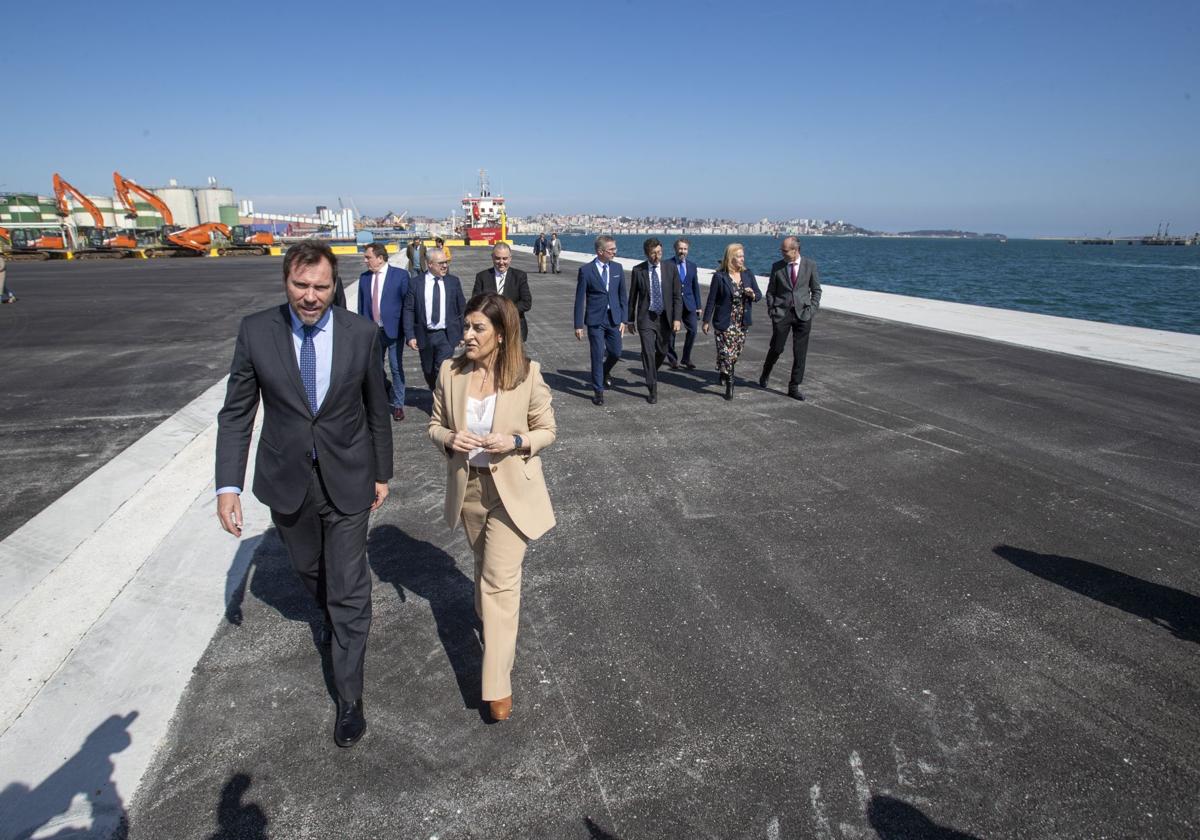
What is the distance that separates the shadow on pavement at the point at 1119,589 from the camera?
3586 millimetres

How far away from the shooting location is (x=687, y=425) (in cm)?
707

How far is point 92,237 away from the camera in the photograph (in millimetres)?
48812

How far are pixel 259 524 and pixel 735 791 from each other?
3.66 meters

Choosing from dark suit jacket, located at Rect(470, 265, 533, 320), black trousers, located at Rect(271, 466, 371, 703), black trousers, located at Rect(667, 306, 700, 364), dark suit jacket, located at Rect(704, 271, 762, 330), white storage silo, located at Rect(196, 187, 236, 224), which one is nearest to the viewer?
black trousers, located at Rect(271, 466, 371, 703)

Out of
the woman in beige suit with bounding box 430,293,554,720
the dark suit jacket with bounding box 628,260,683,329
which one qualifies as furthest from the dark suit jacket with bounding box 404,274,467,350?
the woman in beige suit with bounding box 430,293,554,720

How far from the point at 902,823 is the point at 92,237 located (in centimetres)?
6280

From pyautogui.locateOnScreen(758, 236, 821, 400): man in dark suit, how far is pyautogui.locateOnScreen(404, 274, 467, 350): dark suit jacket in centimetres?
372

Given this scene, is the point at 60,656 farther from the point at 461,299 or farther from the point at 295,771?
the point at 461,299

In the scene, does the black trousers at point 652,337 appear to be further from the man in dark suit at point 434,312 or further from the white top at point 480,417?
the white top at point 480,417

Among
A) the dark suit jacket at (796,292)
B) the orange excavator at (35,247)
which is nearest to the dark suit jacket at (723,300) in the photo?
the dark suit jacket at (796,292)

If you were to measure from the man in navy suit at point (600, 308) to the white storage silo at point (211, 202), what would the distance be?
93864 millimetres

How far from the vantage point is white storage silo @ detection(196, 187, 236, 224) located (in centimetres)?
8319

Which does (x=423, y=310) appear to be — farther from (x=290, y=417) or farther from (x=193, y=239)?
(x=193, y=239)

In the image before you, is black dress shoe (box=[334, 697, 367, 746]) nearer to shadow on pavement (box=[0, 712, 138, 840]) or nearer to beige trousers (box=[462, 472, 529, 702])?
beige trousers (box=[462, 472, 529, 702])
